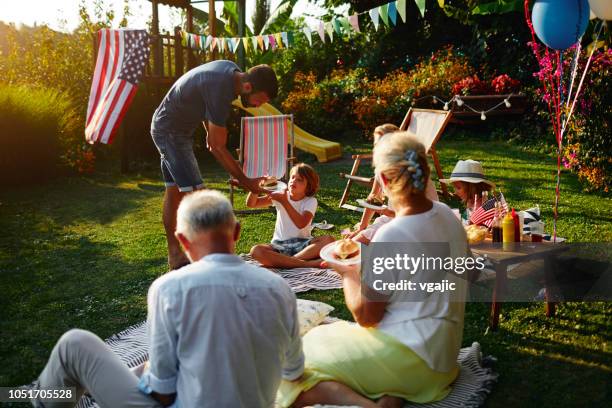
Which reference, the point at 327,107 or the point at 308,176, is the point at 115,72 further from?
the point at 327,107

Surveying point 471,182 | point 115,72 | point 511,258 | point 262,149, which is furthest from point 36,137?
point 511,258

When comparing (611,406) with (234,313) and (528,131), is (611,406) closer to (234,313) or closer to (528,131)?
(234,313)

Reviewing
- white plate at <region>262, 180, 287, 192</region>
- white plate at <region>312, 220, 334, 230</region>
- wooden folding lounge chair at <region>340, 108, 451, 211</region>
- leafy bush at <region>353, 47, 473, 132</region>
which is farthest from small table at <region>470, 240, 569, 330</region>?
leafy bush at <region>353, 47, 473, 132</region>

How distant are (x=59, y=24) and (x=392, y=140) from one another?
14.8 metres

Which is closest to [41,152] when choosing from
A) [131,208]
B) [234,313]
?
[131,208]

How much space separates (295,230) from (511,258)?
7.08 ft

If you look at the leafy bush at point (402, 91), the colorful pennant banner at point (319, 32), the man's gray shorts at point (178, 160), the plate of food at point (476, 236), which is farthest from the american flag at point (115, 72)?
the plate of food at point (476, 236)

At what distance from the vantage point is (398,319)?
8.84ft

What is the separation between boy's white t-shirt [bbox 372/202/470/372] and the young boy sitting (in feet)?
8.07

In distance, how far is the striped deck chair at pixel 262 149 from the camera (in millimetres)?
7465

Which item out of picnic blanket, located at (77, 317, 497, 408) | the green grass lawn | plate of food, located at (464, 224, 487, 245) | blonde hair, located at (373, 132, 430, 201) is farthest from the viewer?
plate of food, located at (464, 224, 487, 245)

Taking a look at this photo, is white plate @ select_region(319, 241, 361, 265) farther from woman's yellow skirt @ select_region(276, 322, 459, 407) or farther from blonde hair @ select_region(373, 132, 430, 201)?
blonde hair @ select_region(373, 132, 430, 201)

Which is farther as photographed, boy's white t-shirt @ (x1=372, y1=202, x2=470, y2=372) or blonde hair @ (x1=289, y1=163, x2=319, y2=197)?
blonde hair @ (x1=289, y1=163, x2=319, y2=197)

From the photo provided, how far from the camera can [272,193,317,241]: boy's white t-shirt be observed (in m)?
5.28
